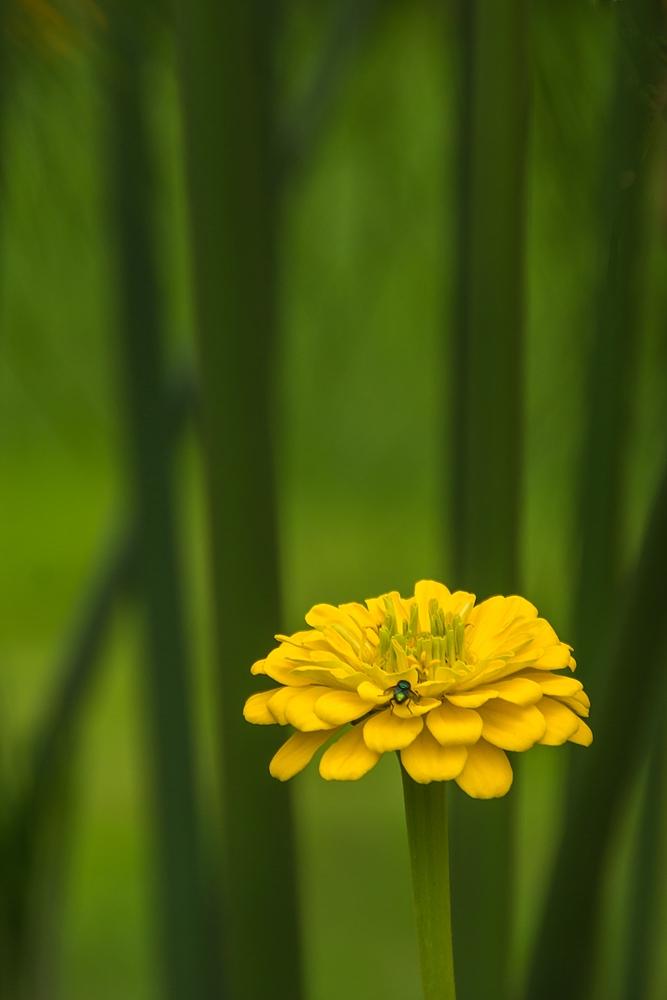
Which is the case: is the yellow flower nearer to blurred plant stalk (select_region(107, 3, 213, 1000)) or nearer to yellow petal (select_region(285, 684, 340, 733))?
yellow petal (select_region(285, 684, 340, 733))

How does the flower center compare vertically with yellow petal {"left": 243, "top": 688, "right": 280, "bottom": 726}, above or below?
above

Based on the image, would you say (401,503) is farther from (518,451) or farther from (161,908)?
(518,451)

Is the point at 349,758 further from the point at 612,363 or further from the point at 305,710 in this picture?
the point at 612,363

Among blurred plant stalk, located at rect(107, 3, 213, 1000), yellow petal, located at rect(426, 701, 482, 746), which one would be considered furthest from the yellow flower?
blurred plant stalk, located at rect(107, 3, 213, 1000)

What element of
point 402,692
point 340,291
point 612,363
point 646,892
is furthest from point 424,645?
point 340,291

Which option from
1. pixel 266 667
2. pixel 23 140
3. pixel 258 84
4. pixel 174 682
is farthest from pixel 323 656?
pixel 23 140

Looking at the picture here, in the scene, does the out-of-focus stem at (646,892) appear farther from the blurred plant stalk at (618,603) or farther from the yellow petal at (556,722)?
the yellow petal at (556,722)
